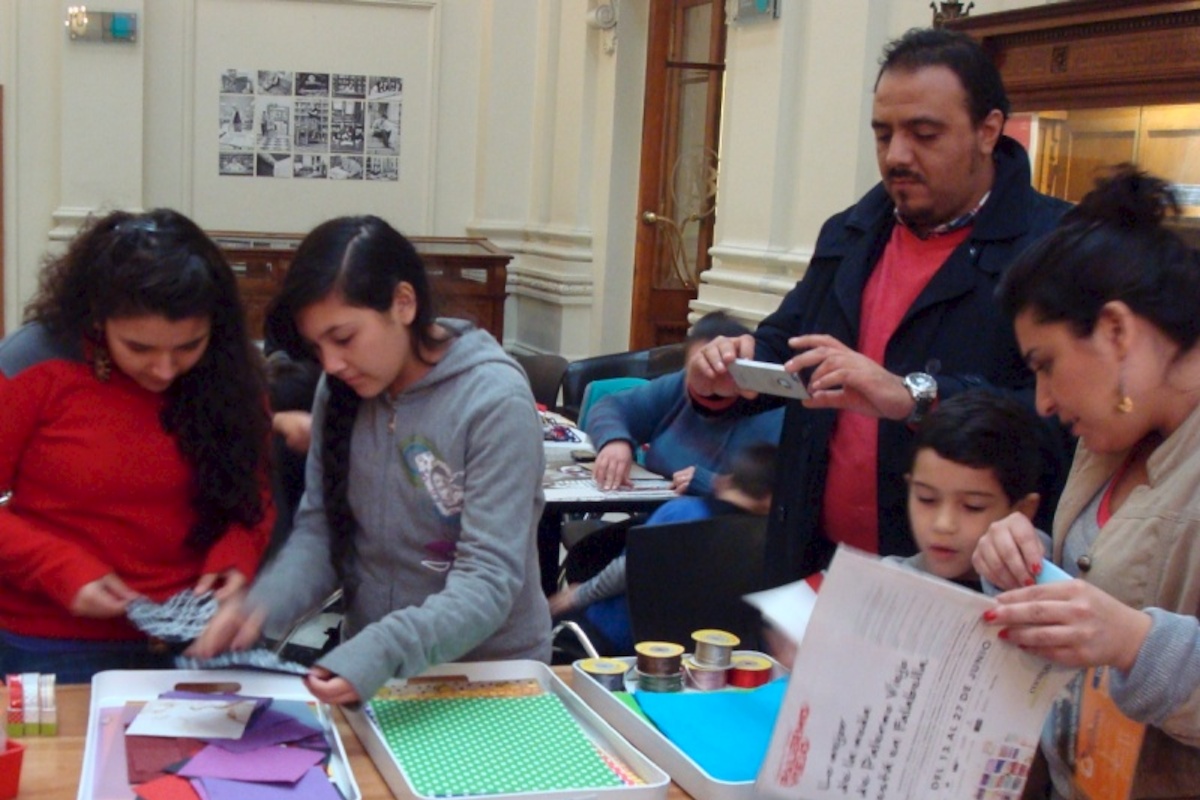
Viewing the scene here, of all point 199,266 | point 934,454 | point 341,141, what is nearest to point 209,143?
point 341,141

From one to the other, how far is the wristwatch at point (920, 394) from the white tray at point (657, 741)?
17.9 inches

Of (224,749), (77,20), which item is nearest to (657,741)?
(224,749)

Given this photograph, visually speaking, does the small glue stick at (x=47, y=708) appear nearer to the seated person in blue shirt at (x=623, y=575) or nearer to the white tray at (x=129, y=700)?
the white tray at (x=129, y=700)

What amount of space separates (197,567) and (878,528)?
1181 millimetres

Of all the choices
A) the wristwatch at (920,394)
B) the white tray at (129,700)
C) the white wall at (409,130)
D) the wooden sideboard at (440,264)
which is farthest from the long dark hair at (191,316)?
the wooden sideboard at (440,264)

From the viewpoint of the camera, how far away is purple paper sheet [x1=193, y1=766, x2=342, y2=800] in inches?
63.8

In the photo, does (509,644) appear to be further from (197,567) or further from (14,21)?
(14,21)

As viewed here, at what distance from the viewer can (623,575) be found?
11.1 feet

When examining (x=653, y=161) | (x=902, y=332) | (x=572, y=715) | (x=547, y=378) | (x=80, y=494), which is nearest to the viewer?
(x=572, y=715)

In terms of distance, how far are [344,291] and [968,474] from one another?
3.24 ft

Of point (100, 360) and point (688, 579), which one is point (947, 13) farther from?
point (100, 360)

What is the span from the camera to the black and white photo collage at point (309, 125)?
916 cm

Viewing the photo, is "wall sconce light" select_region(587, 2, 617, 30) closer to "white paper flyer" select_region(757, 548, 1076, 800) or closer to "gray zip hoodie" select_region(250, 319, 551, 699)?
"gray zip hoodie" select_region(250, 319, 551, 699)

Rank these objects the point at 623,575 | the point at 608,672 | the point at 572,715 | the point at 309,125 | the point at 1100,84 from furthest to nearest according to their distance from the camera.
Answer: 1. the point at 309,125
2. the point at 1100,84
3. the point at 623,575
4. the point at 608,672
5. the point at 572,715
